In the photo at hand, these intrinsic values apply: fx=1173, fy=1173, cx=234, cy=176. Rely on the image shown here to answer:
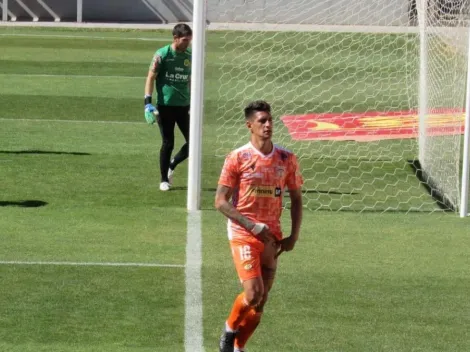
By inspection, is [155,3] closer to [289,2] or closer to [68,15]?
[68,15]

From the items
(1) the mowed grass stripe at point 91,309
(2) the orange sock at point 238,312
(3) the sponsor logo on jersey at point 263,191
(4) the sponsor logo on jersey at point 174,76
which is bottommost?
(1) the mowed grass stripe at point 91,309

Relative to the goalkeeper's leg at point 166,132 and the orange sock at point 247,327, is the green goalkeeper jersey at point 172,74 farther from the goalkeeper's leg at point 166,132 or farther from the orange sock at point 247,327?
the orange sock at point 247,327

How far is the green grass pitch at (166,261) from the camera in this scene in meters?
9.20

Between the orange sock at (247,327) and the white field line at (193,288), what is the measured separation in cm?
42

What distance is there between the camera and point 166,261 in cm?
1157

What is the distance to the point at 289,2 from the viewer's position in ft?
130

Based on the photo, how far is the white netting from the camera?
1492 cm

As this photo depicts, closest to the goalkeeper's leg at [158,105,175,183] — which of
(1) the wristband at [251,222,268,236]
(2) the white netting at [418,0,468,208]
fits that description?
(2) the white netting at [418,0,468,208]

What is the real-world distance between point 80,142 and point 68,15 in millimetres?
25509

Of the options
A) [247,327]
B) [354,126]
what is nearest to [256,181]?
[247,327]

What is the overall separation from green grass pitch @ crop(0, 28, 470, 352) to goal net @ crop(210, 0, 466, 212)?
0.64ft

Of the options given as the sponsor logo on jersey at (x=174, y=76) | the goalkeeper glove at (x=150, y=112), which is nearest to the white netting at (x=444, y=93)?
the sponsor logo on jersey at (x=174, y=76)

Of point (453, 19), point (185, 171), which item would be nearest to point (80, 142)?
point (185, 171)

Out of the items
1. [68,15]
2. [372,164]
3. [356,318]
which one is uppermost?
[68,15]
